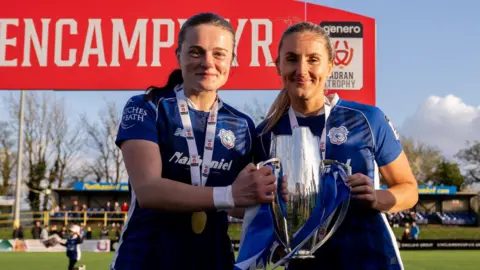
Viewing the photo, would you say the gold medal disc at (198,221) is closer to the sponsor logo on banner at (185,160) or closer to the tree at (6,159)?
the sponsor logo on banner at (185,160)

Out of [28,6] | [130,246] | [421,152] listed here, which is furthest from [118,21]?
[421,152]

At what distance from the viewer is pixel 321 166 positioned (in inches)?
89.8

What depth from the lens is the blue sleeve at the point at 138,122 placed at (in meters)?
2.45

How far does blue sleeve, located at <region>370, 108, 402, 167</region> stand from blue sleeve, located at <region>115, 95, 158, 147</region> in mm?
1066

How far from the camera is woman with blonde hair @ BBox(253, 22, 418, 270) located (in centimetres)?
261

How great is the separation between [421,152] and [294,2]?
191 ft

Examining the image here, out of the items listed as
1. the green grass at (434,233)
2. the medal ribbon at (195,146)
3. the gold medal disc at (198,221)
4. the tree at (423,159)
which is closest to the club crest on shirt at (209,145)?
the medal ribbon at (195,146)

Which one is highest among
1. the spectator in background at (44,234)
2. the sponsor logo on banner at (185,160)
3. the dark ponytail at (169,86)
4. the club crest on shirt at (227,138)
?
the dark ponytail at (169,86)

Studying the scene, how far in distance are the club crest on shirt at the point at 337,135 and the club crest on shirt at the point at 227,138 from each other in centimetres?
47

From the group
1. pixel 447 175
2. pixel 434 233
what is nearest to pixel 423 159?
pixel 447 175

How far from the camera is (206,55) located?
2.51 meters

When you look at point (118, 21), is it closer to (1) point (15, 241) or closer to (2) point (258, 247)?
(2) point (258, 247)

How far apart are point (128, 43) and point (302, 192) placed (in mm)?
6844

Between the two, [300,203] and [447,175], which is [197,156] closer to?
[300,203]
